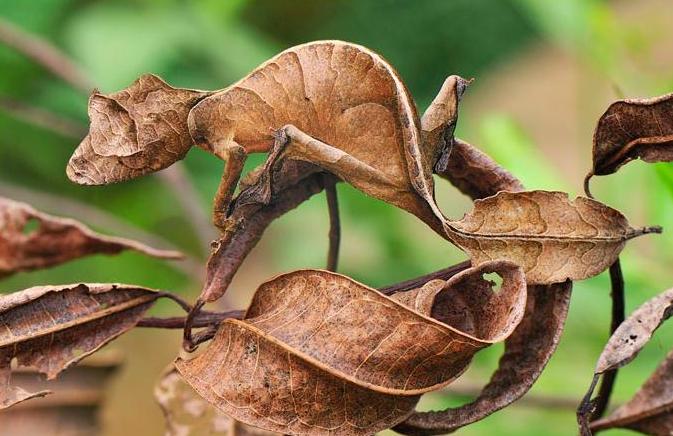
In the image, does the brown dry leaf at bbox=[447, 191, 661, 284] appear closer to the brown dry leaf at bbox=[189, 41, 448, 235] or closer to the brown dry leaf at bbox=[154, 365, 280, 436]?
the brown dry leaf at bbox=[189, 41, 448, 235]

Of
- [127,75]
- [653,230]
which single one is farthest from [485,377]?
[653,230]

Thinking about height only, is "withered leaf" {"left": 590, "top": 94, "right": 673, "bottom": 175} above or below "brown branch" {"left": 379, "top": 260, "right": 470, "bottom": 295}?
above

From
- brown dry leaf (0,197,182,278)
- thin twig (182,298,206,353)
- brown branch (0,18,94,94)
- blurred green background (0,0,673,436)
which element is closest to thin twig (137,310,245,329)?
thin twig (182,298,206,353)

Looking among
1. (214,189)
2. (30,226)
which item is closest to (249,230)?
(30,226)

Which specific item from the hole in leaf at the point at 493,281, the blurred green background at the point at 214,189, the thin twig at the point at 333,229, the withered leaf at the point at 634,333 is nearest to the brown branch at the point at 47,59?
the blurred green background at the point at 214,189

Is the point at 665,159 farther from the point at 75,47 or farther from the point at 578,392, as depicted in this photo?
the point at 75,47

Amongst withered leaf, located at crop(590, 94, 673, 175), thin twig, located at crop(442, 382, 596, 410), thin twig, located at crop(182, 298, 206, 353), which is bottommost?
thin twig, located at crop(182, 298, 206, 353)
